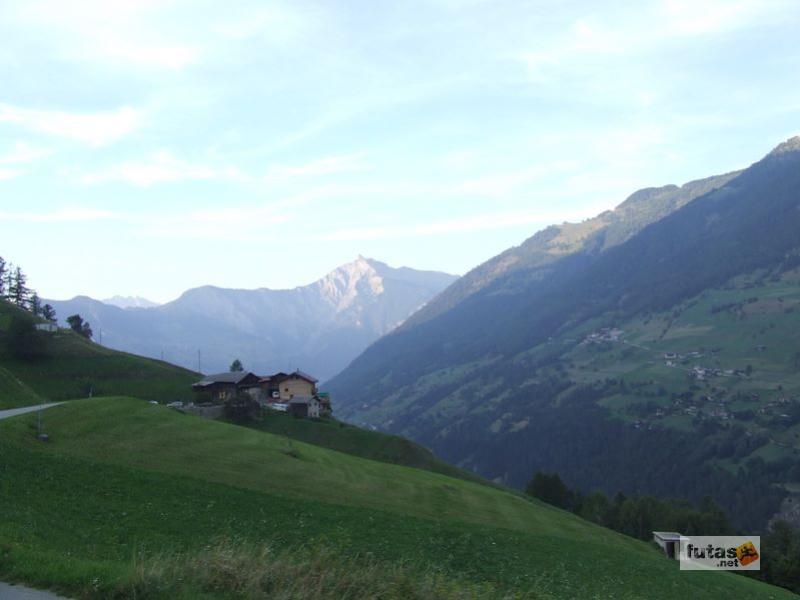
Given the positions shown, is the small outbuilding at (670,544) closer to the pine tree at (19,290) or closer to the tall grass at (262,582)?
the tall grass at (262,582)

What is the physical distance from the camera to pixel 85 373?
325ft

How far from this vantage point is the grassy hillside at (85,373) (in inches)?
3568

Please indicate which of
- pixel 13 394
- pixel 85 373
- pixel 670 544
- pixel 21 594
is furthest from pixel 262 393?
pixel 21 594

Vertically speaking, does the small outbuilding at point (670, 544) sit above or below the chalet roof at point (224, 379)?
below

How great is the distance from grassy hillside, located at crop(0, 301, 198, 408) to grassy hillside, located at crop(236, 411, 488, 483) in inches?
793

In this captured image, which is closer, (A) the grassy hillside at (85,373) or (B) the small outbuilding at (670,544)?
(B) the small outbuilding at (670,544)

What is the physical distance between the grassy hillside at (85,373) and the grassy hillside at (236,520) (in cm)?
4363

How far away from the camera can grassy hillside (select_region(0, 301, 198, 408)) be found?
297 ft

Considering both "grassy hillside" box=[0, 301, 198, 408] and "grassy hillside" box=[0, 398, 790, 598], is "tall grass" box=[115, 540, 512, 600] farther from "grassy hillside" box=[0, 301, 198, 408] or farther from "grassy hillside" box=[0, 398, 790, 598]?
"grassy hillside" box=[0, 301, 198, 408]

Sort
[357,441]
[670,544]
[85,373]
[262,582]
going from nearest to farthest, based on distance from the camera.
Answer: [262,582] → [670,544] → [357,441] → [85,373]

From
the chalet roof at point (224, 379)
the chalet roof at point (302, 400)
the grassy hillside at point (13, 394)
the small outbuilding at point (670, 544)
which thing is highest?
the grassy hillside at point (13, 394)

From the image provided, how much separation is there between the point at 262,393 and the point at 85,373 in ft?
97.8

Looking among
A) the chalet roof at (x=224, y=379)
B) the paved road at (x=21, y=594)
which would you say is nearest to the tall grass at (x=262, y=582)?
the paved road at (x=21, y=594)

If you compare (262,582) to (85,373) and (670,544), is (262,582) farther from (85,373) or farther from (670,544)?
(85,373)
